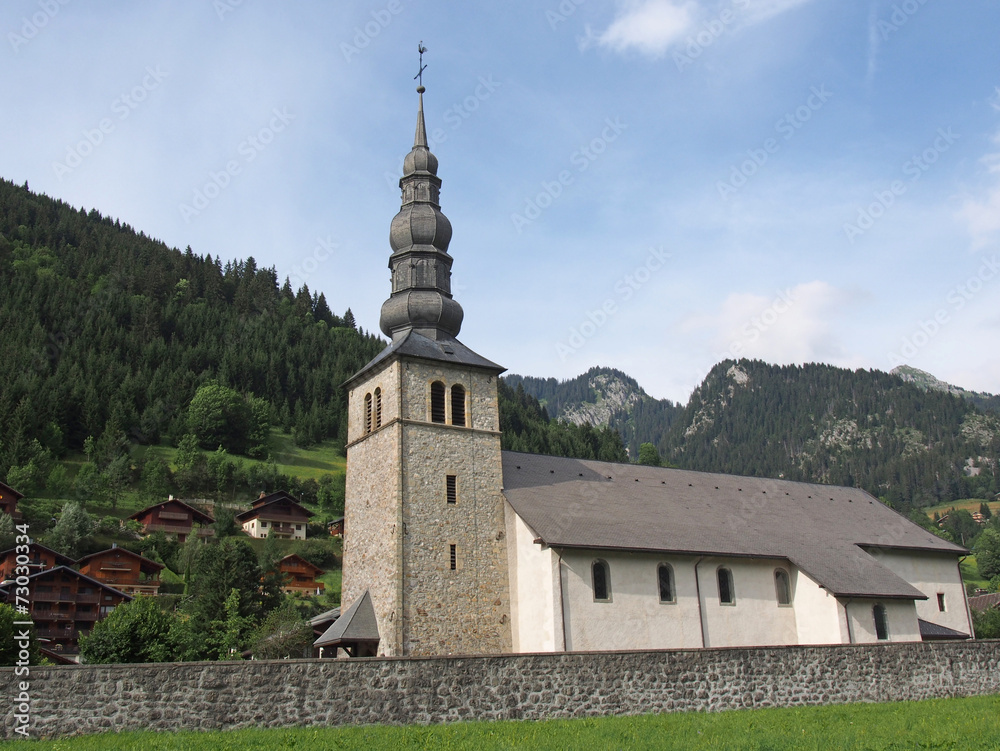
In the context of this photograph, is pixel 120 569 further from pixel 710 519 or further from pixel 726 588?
pixel 726 588

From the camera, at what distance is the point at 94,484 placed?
86062mm

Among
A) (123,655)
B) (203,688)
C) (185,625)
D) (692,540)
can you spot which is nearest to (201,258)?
(185,625)

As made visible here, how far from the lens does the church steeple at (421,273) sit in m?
37.8

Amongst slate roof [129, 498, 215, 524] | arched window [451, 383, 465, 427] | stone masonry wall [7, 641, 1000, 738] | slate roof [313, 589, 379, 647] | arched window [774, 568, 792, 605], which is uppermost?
slate roof [129, 498, 215, 524]

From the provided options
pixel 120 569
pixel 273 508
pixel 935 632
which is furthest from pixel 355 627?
pixel 273 508

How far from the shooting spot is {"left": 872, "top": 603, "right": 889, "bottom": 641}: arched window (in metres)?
36.4

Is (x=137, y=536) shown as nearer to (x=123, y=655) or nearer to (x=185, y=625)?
(x=185, y=625)

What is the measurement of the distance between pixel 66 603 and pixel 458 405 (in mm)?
36775

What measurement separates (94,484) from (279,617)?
4767cm

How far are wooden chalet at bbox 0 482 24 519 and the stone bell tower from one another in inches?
2123

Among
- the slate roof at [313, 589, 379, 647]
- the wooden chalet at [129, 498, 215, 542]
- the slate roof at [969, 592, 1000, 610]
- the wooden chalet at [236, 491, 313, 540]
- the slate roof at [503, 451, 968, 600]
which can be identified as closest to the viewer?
the slate roof at [313, 589, 379, 647]

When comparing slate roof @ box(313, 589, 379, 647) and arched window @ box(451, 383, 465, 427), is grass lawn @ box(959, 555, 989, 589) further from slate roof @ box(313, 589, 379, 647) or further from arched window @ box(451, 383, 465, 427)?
slate roof @ box(313, 589, 379, 647)

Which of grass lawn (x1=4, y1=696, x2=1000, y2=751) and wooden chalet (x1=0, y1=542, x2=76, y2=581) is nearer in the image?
grass lawn (x1=4, y1=696, x2=1000, y2=751)

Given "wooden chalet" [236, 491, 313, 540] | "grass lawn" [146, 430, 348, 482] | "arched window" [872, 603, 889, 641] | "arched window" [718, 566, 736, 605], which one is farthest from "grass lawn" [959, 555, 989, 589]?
"arched window" [718, 566, 736, 605]
